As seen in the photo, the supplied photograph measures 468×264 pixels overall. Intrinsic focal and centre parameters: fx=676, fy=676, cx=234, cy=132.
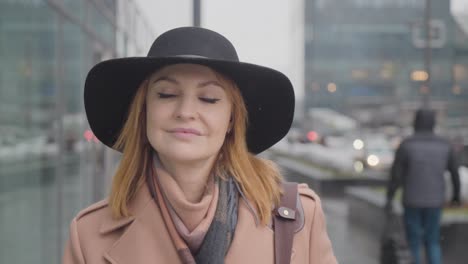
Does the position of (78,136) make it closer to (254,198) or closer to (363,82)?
(254,198)

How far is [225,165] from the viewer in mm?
1988

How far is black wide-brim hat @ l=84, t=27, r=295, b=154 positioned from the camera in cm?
185

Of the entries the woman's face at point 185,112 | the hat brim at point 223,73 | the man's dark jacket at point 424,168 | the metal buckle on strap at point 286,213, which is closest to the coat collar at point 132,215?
the woman's face at point 185,112

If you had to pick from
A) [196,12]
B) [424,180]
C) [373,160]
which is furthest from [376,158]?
[196,12]

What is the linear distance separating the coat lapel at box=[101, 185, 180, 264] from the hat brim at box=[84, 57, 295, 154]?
294mm

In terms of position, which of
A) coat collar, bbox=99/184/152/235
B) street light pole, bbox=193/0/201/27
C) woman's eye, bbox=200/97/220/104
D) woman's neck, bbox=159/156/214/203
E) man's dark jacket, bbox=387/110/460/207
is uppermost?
street light pole, bbox=193/0/201/27

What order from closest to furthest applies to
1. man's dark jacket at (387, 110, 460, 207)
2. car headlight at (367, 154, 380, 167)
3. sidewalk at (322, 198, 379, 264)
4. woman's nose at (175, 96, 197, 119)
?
woman's nose at (175, 96, 197, 119), man's dark jacket at (387, 110, 460, 207), sidewalk at (322, 198, 379, 264), car headlight at (367, 154, 380, 167)

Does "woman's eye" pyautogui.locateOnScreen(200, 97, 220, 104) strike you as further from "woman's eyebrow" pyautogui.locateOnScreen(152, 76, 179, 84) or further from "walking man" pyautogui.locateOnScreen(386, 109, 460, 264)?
"walking man" pyautogui.locateOnScreen(386, 109, 460, 264)

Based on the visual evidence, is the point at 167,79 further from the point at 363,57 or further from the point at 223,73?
the point at 363,57

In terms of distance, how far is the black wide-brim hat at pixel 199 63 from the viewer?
185 centimetres

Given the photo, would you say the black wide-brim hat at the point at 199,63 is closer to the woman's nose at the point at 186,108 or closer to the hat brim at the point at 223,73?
the hat brim at the point at 223,73

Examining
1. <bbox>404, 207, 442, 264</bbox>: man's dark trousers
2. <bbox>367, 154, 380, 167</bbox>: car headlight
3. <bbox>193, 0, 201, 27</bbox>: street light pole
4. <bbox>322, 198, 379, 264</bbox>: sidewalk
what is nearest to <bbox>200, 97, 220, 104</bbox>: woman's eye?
<bbox>193, 0, 201, 27</bbox>: street light pole

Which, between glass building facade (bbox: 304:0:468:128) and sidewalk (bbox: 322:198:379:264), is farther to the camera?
Answer: glass building facade (bbox: 304:0:468:128)

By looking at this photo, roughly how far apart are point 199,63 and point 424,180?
4.93 meters
